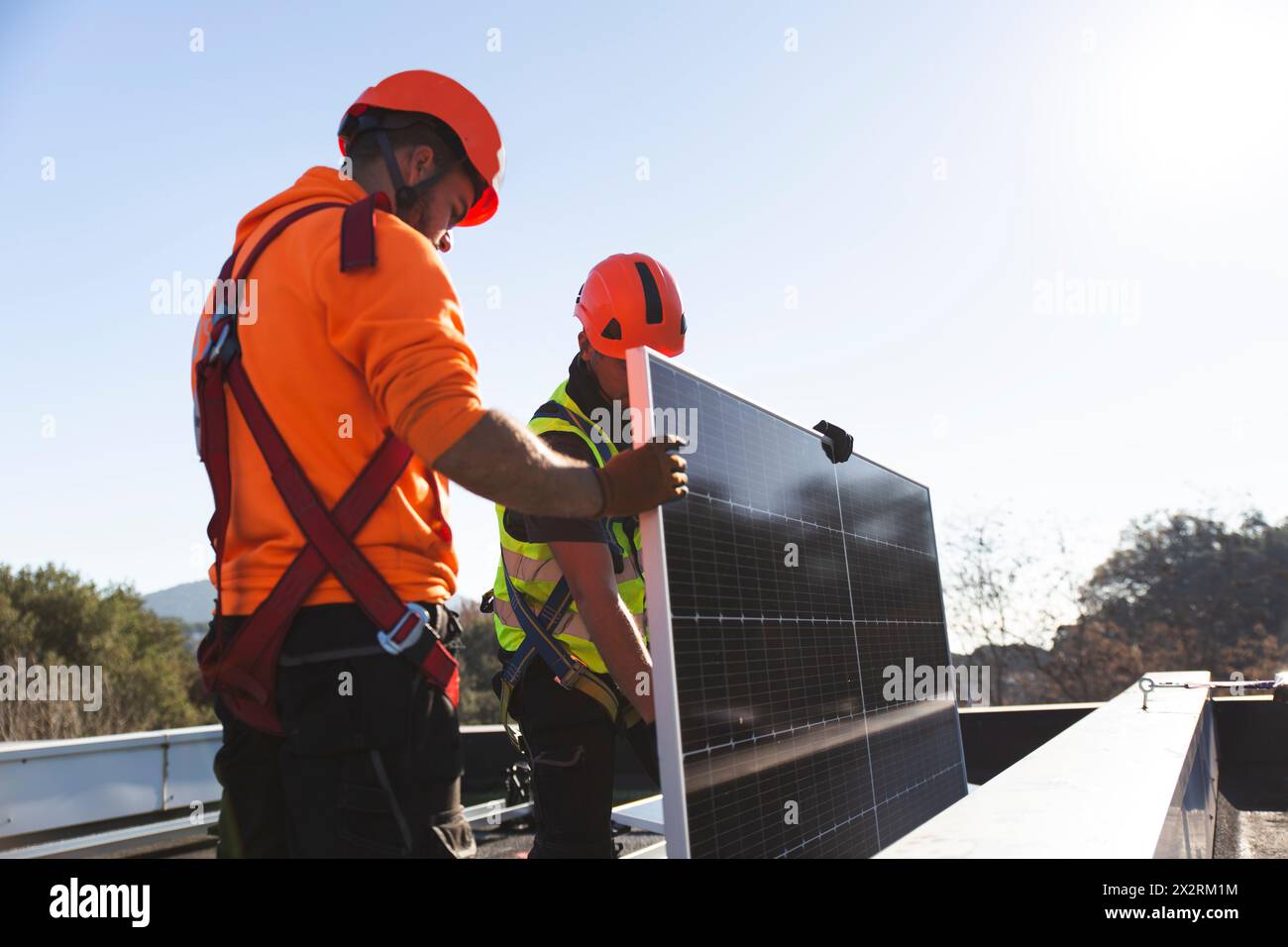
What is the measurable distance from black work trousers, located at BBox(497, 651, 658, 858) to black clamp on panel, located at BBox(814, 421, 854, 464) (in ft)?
5.22

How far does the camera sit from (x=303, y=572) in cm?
194

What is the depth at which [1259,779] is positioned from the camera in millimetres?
8672

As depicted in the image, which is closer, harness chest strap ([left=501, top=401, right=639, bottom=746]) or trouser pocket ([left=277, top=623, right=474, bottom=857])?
trouser pocket ([left=277, top=623, right=474, bottom=857])

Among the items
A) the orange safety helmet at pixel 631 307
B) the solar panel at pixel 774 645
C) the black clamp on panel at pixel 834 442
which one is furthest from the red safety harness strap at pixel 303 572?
the black clamp on panel at pixel 834 442

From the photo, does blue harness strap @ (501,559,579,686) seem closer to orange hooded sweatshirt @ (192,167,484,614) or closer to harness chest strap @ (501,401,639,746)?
harness chest strap @ (501,401,639,746)

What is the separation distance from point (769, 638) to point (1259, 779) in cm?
792

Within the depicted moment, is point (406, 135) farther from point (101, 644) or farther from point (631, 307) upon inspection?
point (101, 644)

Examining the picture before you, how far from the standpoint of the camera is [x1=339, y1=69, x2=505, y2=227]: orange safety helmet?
242 centimetres

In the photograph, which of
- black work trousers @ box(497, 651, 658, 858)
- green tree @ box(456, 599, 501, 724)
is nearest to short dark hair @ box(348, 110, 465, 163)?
black work trousers @ box(497, 651, 658, 858)

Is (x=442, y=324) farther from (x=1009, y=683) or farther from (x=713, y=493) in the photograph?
(x=1009, y=683)

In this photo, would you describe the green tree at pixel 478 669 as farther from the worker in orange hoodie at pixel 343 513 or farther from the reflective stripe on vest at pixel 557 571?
the worker in orange hoodie at pixel 343 513

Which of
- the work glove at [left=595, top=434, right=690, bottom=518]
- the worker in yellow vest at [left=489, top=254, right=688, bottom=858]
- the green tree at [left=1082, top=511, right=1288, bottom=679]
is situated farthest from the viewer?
the green tree at [left=1082, top=511, right=1288, bottom=679]

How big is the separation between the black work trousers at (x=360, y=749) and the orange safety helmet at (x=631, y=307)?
6.40 feet
